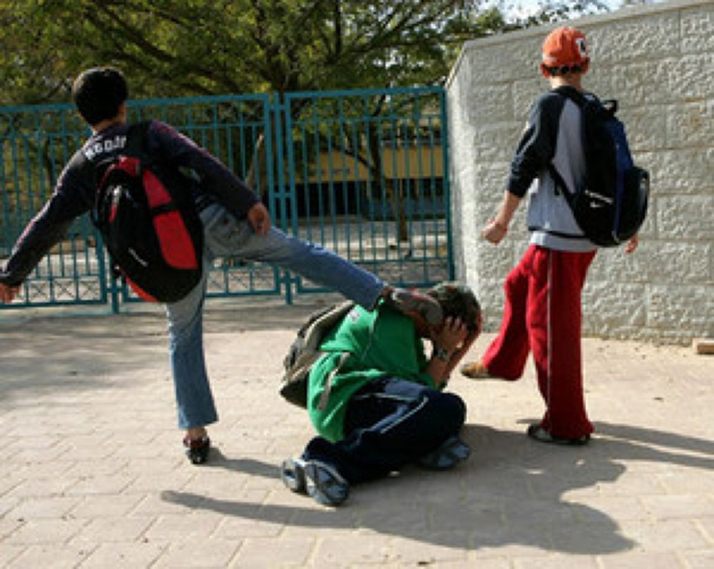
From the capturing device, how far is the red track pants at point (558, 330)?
4031 millimetres

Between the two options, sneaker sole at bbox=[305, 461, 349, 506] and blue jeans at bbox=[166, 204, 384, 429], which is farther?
blue jeans at bbox=[166, 204, 384, 429]

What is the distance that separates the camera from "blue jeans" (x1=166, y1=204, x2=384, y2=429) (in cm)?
387

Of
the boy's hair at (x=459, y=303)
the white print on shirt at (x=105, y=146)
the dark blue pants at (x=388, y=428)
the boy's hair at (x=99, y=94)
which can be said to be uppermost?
the boy's hair at (x=99, y=94)

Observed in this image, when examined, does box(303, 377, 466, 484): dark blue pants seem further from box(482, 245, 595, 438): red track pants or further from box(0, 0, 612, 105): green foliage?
box(0, 0, 612, 105): green foliage

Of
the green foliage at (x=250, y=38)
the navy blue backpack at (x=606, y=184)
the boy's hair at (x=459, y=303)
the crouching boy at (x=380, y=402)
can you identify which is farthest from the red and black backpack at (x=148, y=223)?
the green foliage at (x=250, y=38)

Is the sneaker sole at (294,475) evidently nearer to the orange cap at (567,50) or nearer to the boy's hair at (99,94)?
the boy's hair at (99,94)

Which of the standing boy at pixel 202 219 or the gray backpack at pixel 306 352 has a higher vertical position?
the standing boy at pixel 202 219

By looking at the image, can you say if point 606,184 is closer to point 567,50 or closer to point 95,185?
point 567,50

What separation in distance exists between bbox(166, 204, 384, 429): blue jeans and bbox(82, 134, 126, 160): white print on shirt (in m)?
0.45

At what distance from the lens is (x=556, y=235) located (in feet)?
13.2

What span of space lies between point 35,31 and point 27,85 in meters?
6.97

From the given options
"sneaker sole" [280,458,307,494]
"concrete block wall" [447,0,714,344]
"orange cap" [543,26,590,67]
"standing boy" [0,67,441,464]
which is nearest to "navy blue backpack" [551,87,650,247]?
"orange cap" [543,26,590,67]

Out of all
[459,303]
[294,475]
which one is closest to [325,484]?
[294,475]

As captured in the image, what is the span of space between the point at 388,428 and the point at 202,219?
1.21 meters
